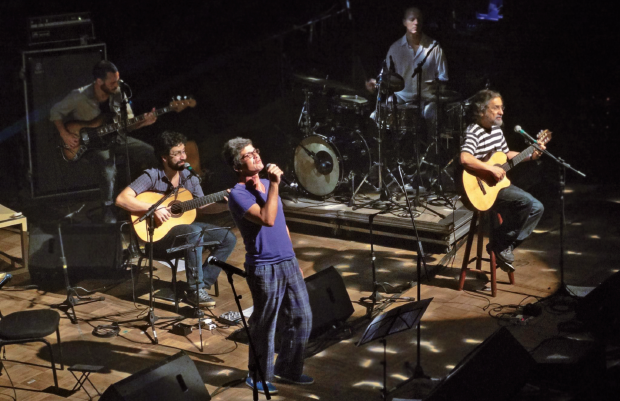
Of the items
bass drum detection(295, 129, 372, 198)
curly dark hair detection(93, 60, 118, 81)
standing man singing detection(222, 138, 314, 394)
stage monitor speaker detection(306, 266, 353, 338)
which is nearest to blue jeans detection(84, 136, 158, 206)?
curly dark hair detection(93, 60, 118, 81)

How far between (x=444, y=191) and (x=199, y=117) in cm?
363

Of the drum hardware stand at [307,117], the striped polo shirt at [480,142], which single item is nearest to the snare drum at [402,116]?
the drum hardware stand at [307,117]

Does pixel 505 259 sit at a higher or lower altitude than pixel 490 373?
higher

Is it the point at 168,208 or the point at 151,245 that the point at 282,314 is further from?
the point at 168,208

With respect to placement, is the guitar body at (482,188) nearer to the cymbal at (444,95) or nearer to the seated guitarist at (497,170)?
the seated guitarist at (497,170)

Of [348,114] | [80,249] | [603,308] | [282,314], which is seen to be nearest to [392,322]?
[282,314]

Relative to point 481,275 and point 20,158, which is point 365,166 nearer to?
point 481,275

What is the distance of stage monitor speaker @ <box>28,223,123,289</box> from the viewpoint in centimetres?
788

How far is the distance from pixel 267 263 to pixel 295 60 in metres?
6.78

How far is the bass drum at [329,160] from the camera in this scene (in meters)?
9.71

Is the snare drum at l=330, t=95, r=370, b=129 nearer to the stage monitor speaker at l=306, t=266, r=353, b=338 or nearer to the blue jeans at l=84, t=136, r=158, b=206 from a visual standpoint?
the blue jeans at l=84, t=136, r=158, b=206

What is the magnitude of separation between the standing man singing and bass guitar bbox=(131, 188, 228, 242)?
1.69 meters

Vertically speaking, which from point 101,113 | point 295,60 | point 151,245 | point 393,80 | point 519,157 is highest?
point 295,60

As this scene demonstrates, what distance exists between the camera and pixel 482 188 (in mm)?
7234
